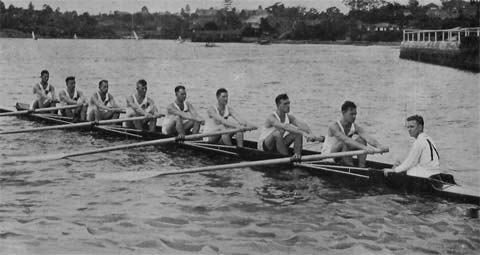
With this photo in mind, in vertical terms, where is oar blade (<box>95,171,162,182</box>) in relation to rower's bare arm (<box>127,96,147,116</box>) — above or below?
below

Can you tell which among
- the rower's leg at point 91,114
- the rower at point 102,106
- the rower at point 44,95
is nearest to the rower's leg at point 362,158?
the rower at point 102,106

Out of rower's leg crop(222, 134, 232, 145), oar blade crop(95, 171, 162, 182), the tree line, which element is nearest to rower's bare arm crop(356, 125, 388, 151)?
rower's leg crop(222, 134, 232, 145)

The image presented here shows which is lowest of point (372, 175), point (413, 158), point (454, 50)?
point (372, 175)

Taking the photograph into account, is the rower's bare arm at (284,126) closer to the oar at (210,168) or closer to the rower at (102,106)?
the oar at (210,168)

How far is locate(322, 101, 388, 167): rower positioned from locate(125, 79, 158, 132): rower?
19.5 feet

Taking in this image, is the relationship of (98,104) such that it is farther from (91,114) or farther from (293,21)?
(293,21)

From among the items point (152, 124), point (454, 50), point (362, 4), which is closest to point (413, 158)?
point (152, 124)

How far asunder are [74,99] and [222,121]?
7.44 m

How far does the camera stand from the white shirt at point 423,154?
1007 cm

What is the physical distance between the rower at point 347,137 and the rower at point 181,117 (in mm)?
4082

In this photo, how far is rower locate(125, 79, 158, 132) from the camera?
53.8ft

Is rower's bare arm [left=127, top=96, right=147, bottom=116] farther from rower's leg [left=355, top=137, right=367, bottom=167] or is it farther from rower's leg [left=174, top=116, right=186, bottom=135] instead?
rower's leg [left=355, top=137, right=367, bottom=167]

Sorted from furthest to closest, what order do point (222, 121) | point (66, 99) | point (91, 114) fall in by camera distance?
point (66, 99) → point (91, 114) → point (222, 121)

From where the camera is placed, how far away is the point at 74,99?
19.6 metres
